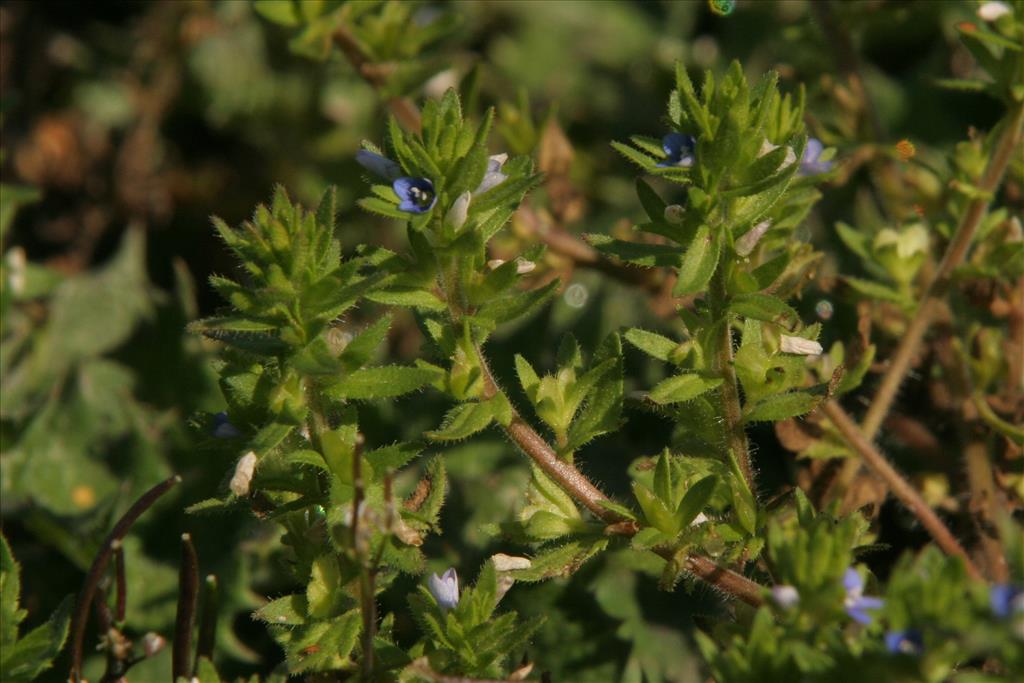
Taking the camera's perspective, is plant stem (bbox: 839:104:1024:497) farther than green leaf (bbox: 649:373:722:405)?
Yes

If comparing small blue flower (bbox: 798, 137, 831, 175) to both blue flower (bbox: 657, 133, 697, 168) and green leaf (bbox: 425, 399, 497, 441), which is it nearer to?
blue flower (bbox: 657, 133, 697, 168)

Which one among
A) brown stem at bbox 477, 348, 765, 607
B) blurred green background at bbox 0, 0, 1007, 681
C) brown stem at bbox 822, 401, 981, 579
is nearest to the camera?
brown stem at bbox 477, 348, 765, 607

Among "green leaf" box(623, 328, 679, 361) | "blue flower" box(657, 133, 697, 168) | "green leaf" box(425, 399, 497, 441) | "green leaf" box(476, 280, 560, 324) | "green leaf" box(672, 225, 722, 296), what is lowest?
"green leaf" box(425, 399, 497, 441)

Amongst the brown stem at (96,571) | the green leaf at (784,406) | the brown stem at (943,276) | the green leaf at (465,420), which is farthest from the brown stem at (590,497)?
the brown stem at (943,276)

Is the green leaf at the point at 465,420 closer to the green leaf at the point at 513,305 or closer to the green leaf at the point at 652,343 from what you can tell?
the green leaf at the point at 513,305

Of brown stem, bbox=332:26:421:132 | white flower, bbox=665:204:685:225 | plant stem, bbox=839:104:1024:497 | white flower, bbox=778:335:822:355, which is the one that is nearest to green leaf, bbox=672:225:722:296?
white flower, bbox=665:204:685:225

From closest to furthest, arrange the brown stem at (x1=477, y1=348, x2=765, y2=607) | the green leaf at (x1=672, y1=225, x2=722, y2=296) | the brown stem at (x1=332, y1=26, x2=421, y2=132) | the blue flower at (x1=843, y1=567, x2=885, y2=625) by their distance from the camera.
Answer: the blue flower at (x1=843, y1=567, x2=885, y2=625), the green leaf at (x1=672, y1=225, x2=722, y2=296), the brown stem at (x1=477, y1=348, x2=765, y2=607), the brown stem at (x1=332, y1=26, x2=421, y2=132)
